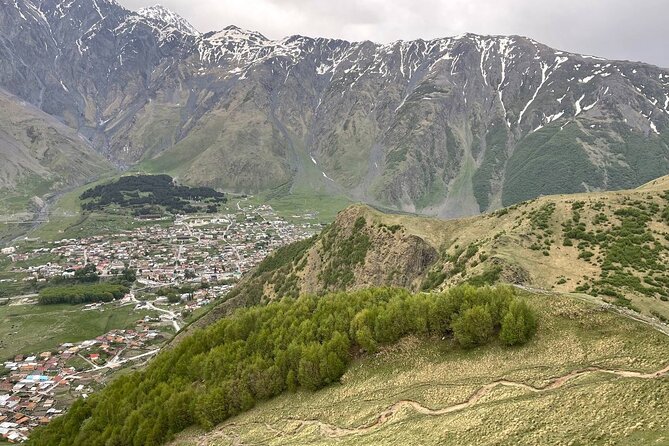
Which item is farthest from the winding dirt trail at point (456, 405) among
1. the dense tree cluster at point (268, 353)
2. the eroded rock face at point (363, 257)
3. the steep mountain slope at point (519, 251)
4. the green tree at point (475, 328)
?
the eroded rock face at point (363, 257)

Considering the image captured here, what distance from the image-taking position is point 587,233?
188 ft

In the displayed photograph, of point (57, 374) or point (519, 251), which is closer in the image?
point (519, 251)

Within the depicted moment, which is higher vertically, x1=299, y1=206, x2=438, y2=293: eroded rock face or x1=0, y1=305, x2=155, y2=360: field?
x1=299, y1=206, x2=438, y2=293: eroded rock face

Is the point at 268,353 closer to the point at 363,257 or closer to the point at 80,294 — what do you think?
the point at 363,257

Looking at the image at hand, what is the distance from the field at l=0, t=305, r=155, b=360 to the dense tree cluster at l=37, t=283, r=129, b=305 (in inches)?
135

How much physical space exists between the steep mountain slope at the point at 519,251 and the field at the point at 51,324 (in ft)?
233

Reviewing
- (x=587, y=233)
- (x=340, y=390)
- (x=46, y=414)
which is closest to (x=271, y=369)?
(x=340, y=390)

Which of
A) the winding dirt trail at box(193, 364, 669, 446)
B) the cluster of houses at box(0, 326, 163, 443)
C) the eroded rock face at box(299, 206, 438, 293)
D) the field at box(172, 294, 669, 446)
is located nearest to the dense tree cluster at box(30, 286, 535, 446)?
the field at box(172, 294, 669, 446)

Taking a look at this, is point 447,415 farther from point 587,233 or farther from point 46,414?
point 46,414

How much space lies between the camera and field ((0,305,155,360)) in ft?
414

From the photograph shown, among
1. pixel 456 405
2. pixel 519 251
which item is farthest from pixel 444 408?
pixel 519 251

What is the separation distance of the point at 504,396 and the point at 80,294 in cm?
17005

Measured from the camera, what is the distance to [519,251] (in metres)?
55.3

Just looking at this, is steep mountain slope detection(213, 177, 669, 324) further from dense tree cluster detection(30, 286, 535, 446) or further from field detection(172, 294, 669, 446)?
field detection(172, 294, 669, 446)
